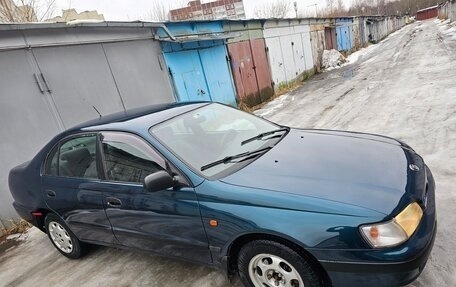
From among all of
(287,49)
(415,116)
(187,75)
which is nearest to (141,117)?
(415,116)

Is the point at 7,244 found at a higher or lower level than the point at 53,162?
lower

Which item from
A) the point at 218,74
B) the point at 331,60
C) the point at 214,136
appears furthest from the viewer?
the point at 331,60

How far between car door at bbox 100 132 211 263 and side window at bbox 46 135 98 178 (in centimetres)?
20

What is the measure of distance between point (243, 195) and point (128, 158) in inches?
47.3

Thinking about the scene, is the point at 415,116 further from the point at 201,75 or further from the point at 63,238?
the point at 63,238

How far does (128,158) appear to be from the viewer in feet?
9.61

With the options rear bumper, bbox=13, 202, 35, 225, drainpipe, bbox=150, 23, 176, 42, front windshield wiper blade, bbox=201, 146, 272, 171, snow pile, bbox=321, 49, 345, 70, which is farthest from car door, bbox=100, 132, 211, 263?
snow pile, bbox=321, 49, 345, 70

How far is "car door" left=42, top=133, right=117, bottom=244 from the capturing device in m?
3.19

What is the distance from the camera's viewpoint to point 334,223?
2012 millimetres

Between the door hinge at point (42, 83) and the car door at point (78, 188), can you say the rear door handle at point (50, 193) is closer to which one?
the car door at point (78, 188)

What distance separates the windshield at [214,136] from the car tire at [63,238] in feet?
5.91

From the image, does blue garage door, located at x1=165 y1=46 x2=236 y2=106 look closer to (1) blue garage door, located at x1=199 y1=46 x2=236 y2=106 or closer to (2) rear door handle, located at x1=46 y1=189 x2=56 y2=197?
(1) blue garage door, located at x1=199 y1=46 x2=236 y2=106

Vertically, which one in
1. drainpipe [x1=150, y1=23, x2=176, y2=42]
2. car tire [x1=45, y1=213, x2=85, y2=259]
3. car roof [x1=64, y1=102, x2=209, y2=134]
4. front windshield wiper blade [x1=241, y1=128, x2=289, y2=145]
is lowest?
car tire [x1=45, y1=213, x2=85, y2=259]

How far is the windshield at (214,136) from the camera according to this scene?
270cm
